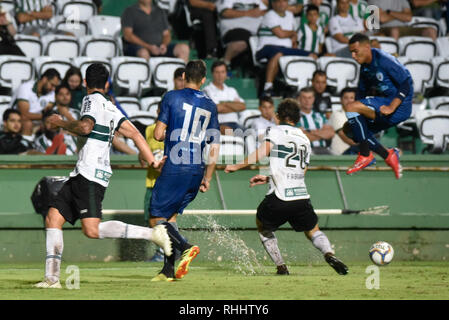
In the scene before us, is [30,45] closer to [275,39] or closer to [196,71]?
[275,39]

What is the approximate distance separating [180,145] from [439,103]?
8137 millimetres

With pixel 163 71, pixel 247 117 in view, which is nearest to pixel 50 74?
pixel 163 71

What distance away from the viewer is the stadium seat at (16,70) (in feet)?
50.3

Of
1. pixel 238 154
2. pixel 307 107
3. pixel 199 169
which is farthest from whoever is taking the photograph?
pixel 307 107

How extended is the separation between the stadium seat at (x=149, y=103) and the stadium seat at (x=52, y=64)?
55.1 inches

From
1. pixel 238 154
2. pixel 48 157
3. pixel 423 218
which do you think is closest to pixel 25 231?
pixel 48 157

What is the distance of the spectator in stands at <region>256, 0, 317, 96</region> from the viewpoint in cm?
1625

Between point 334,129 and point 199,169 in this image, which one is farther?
point 334,129

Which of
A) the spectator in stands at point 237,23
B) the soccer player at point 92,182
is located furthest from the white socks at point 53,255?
the spectator in stands at point 237,23

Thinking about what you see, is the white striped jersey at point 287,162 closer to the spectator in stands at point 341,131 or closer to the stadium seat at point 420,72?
the spectator in stands at point 341,131

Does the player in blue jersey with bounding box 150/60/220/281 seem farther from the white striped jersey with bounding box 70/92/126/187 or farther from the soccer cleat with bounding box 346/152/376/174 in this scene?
the soccer cleat with bounding box 346/152/376/174

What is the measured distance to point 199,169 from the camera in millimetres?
9414

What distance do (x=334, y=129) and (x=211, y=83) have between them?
6.79 ft

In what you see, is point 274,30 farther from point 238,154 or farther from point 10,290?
point 10,290
